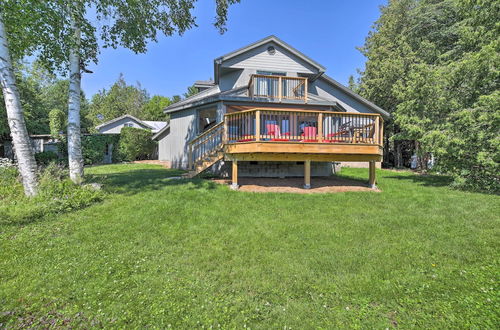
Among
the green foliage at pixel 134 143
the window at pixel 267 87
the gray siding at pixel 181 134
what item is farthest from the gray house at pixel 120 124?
the window at pixel 267 87

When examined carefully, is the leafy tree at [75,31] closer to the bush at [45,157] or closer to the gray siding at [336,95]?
the gray siding at [336,95]

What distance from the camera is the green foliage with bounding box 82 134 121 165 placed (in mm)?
16806

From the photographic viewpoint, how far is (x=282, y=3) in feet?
41.7

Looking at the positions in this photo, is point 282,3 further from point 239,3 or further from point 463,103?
point 463,103

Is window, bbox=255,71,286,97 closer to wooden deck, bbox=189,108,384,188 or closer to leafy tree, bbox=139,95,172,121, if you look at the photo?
wooden deck, bbox=189,108,384,188

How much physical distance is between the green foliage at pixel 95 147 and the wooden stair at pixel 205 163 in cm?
1237

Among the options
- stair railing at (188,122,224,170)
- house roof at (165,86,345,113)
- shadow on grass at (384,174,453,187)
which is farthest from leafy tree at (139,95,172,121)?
shadow on grass at (384,174,453,187)

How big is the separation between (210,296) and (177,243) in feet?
4.76

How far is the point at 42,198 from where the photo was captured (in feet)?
16.2

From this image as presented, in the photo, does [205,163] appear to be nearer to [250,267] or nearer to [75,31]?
[75,31]

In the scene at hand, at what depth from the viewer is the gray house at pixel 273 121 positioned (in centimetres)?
740

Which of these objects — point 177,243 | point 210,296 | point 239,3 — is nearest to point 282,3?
point 239,3

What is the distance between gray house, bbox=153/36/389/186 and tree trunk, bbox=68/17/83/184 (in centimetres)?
379

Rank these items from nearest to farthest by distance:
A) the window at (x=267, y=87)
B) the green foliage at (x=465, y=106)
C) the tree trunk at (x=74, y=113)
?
the tree trunk at (x=74, y=113) → the green foliage at (x=465, y=106) → the window at (x=267, y=87)
